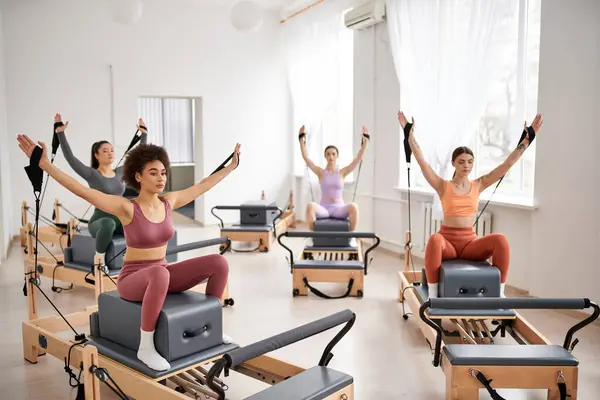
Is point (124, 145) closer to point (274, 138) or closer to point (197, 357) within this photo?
point (274, 138)

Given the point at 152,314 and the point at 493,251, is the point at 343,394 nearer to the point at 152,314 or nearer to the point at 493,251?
the point at 152,314

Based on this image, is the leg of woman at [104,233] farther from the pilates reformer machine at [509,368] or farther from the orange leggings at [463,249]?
the pilates reformer machine at [509,368]

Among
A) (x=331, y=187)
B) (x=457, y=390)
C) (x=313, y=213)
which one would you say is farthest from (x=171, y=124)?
(x=457, y=390)

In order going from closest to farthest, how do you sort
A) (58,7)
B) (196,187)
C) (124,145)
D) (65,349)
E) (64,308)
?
(65,349), (196,187), (64,308), (58,7), (124,145)

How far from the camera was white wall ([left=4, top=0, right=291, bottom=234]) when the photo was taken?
23.9 feet

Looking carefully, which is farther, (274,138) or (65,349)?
(274,138)

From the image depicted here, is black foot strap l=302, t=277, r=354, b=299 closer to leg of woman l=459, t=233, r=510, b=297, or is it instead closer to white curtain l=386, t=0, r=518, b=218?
leg of woman l=459, t=233, r=510, b=297

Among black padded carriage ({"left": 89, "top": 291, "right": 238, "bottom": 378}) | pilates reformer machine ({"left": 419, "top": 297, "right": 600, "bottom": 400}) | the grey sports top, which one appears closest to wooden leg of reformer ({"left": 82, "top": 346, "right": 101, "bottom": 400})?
black padded carriage ({"left": 89, "top": 291, "right": 238, "bottom": 378})

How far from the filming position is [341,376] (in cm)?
227

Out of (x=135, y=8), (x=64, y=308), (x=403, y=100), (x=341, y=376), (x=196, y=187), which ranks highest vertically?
(x=135, y=8)

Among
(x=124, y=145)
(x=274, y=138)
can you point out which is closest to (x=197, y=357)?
(x=124, y=145)

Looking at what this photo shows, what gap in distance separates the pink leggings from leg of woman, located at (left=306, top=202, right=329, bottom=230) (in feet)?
8.82

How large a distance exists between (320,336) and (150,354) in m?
1.41

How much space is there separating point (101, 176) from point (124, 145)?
3545 mm
